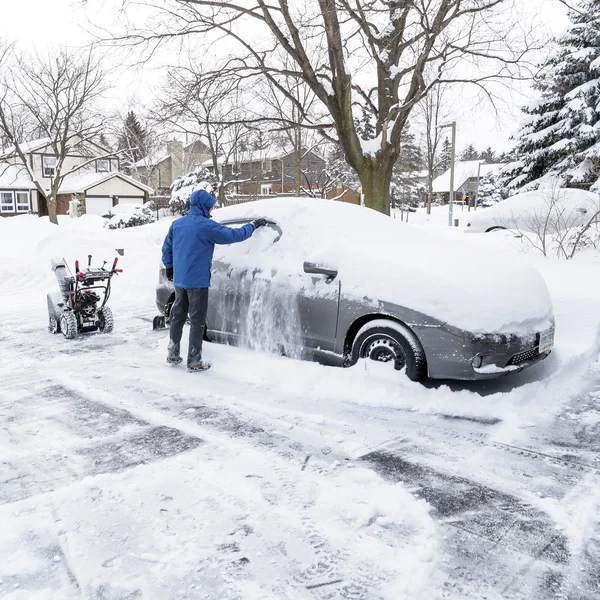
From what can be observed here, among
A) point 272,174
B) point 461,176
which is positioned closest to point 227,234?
point 272,174

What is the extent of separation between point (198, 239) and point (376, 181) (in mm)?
6749

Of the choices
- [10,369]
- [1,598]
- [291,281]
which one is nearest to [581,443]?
[291,281]

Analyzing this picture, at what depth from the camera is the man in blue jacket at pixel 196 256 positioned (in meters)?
5.41

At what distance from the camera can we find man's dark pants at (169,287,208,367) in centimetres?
542

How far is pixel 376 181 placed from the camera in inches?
448

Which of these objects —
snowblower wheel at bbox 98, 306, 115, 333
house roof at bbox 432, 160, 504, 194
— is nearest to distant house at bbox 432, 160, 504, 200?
house roof at bbox 432, 160, 504, 194

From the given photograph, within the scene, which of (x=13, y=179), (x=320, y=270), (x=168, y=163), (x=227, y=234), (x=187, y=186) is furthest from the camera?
(x=168, y=163)

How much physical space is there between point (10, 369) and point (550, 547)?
16.5 feet

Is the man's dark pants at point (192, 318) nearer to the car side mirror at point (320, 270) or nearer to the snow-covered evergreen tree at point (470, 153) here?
the car side mirror at point (320, 270)

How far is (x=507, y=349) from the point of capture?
14.3 feet

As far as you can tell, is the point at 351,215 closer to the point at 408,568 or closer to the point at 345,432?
the point at 345,432

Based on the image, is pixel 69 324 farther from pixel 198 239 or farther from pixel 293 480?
pixel 293 480

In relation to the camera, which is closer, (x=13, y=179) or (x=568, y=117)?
(x=568, y=117)

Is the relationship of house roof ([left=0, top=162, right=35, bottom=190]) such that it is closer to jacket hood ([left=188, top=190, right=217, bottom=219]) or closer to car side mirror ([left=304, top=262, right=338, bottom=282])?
jacket hood ([left=188, top=190, right=217, bottom=219])
